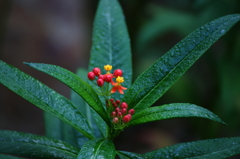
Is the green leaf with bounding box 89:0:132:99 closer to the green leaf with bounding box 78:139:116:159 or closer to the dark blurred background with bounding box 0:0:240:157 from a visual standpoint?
the green leaf with bounding box 78:139:116:159

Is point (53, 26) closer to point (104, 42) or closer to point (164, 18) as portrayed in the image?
point (164, 18)

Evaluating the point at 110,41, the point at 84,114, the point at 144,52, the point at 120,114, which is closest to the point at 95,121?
the point at 120,114

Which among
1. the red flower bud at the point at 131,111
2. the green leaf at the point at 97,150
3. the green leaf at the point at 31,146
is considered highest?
the red flower bud at the point at 131,111

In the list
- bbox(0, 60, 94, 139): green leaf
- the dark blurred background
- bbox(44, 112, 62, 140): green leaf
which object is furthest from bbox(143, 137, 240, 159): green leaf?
the dark blurred background

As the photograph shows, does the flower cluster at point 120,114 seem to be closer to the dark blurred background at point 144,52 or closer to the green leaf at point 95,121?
the green leaf at point 95,121

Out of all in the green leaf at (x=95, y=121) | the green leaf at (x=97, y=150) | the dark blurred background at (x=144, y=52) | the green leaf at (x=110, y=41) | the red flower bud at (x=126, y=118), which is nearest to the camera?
the green leaf at (x=97, y=150)

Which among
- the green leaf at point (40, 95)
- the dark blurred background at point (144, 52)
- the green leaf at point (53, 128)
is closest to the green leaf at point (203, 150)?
the green leaf at point (40, 95)

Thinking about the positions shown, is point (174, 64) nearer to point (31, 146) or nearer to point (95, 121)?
point (95, 121)

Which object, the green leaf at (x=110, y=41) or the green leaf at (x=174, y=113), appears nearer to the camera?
the green leaf at (x=174, y=113)
